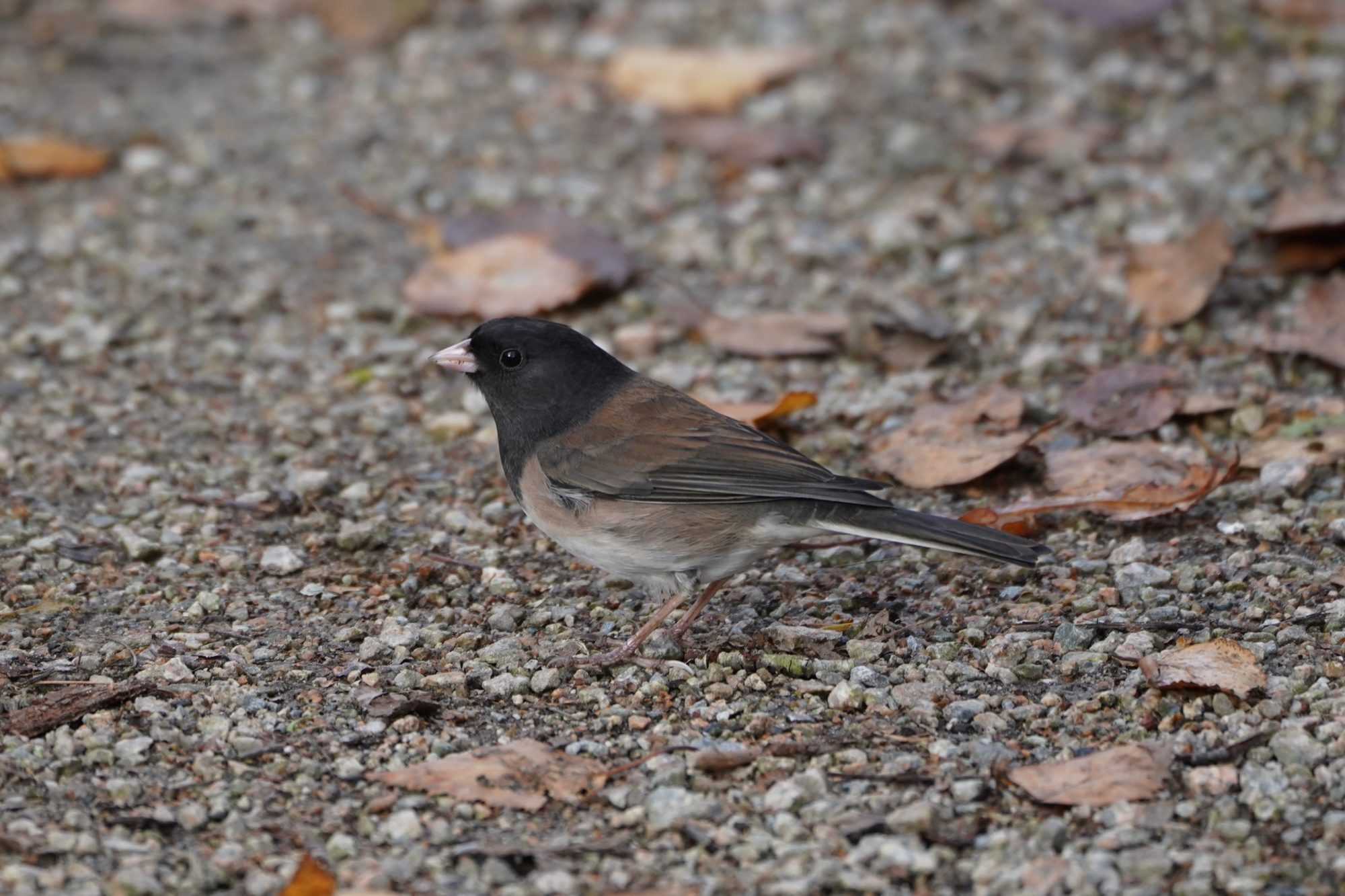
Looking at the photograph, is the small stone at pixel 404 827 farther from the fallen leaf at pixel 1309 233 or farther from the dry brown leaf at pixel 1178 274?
the fallen leaf at pixel 1309 233

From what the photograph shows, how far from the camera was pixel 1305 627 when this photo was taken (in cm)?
302

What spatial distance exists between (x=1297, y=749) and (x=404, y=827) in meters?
1.48

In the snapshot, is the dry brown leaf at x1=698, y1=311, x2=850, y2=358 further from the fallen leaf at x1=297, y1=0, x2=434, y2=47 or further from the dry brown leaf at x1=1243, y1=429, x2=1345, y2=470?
the fallen leaf at x1=297, y1=0, x2=434, y2=47

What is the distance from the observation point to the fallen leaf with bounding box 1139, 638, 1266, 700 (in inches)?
110

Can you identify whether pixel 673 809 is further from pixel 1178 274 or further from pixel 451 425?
pixel 1178 274

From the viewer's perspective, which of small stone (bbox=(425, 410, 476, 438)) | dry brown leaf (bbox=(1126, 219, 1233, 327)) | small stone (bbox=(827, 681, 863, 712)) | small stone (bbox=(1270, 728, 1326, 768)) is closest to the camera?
small stone (bbox=(1270, 728, 1326, 768))

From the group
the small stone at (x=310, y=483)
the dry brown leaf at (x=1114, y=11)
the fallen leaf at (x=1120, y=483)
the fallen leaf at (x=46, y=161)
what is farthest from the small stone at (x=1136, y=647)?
the fallen leaf at (x=46, y=161)

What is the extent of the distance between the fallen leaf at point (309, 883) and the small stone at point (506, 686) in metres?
0.73

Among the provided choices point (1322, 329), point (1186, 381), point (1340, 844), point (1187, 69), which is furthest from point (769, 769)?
point (1187, 69)

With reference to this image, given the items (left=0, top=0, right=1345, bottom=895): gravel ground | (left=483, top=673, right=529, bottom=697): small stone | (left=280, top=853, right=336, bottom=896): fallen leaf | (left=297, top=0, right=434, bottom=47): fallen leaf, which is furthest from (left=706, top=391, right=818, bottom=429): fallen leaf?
(left=297, top=0, right=434, bottom=47): fallen leaf

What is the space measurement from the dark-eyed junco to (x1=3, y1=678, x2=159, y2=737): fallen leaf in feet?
2.83

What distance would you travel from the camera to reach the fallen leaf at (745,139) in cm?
554

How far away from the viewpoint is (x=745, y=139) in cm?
564

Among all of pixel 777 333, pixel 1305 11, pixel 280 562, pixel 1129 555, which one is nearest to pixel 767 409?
pixel 777 333
